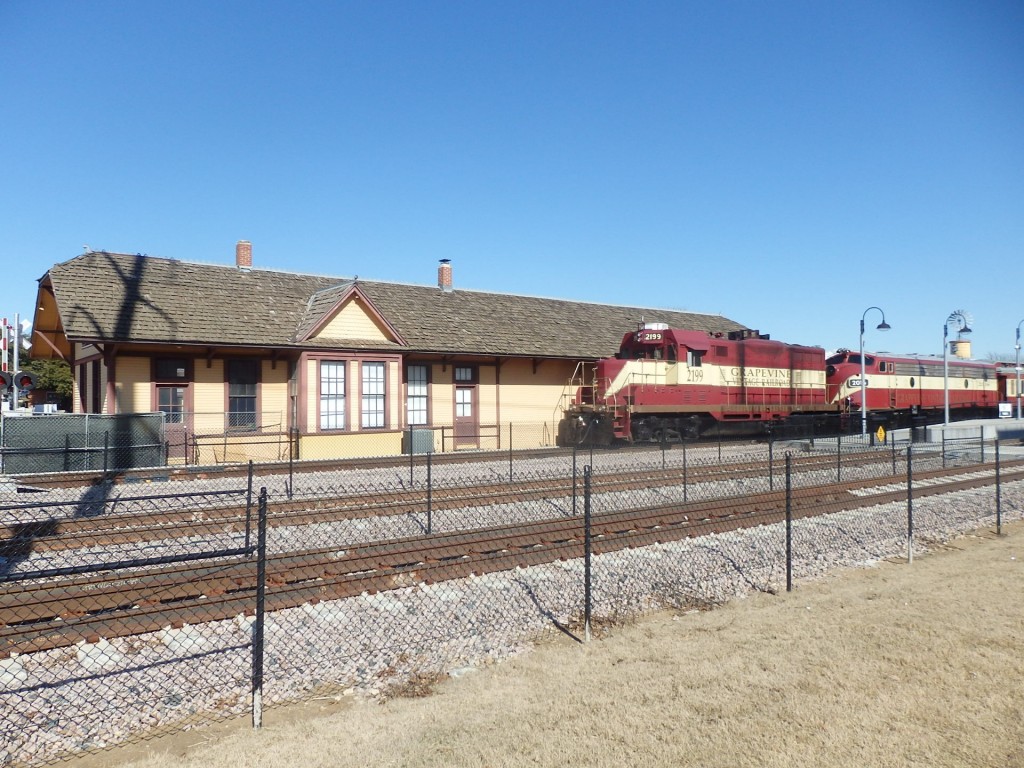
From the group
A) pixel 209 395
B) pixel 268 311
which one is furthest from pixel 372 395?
pixel 209 395

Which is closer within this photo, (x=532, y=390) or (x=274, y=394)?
(x=274, y=394)

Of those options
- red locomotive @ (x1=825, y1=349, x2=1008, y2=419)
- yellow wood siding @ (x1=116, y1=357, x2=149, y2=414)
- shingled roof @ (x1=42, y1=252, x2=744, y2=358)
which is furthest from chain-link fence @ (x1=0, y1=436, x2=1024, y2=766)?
red locomotive @ (x1=825, y1=349, x2=1008, y2=419)

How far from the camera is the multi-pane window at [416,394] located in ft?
86.5

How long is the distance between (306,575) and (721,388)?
72.0 feet

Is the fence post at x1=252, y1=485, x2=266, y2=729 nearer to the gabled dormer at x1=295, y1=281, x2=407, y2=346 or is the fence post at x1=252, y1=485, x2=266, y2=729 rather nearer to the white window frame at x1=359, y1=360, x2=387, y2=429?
the gabled dormer at x1=295, y1=281, x2=407, y2=346

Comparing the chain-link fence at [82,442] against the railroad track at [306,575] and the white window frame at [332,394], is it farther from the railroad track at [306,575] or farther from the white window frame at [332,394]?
the railroad track at [306,575]

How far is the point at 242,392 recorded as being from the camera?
75.9 ft

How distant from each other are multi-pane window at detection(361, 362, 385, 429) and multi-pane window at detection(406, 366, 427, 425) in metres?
1.51

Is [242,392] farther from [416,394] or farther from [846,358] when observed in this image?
[846,358]

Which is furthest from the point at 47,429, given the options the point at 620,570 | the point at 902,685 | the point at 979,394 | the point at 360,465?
the point at 979,394

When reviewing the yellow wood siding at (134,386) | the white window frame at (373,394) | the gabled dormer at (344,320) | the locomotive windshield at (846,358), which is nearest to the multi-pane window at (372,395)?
the white window frame at (373,394)

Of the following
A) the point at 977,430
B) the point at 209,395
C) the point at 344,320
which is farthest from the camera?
the point at 977,430

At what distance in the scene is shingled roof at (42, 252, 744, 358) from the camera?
21469 mm

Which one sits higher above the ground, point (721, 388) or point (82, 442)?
point (721, 388)
